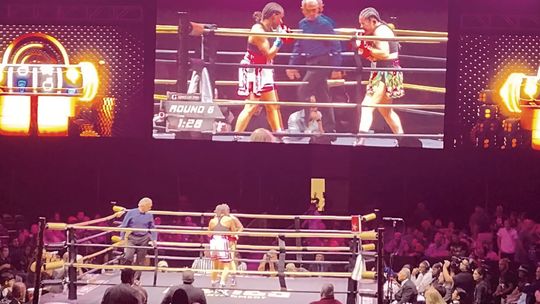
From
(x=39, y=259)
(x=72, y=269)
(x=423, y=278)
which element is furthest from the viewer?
(x=423, y=278)

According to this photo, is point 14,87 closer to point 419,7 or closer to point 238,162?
point 238,162

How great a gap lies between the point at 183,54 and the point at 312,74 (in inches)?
97.0

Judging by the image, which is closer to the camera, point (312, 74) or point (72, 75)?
point (312, 74)

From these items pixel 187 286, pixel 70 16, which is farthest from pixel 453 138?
pixel 187 286

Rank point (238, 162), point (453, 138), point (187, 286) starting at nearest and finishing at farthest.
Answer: point (187, 286), point (453, 138), point (238, 162)

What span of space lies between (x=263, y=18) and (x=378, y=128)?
3.00 metres

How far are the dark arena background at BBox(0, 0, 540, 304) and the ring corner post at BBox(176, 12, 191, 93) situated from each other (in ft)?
0.09

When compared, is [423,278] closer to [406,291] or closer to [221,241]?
[406,291]

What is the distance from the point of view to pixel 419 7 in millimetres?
16969

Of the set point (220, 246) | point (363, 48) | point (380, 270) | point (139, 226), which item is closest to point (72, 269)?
point (139, 226)

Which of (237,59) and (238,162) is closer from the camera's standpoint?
(237,59)

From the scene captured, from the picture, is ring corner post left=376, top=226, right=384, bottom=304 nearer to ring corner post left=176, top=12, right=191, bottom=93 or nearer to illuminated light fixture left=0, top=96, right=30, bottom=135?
ring corner post left=176, top=12, right=191, bottom=93

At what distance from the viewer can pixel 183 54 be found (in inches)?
668

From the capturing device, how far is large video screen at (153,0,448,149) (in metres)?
16.8
